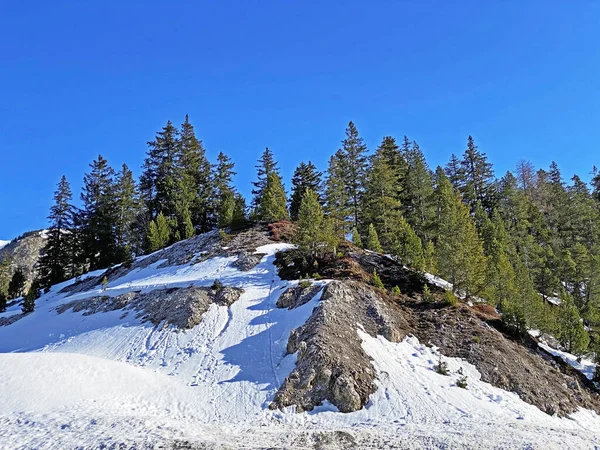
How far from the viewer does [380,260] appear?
28797mm

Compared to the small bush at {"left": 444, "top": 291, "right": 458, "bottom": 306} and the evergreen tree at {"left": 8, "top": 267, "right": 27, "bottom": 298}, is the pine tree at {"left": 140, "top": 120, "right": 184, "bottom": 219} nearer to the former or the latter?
the evergreen tree at {"left": 8, "top": 267, "right": 27, "bottom": 298}

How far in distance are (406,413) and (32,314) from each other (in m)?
25.8

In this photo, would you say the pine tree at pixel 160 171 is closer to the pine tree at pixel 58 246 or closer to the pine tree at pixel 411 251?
the pine tree at pixel 58 246

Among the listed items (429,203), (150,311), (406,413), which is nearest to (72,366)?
(150,311)

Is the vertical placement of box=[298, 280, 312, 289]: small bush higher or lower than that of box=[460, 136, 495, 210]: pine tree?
lower

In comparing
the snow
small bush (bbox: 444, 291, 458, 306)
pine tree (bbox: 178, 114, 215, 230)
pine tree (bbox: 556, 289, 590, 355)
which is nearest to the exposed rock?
small bush (bbox: 444, 291, 458, 306)

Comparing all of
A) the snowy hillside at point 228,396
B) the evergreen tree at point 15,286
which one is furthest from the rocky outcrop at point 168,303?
the evergreen tree at point 15,286

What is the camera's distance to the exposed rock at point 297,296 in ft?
68.3

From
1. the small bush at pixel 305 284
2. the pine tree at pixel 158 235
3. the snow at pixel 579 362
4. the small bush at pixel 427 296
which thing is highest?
the pine tree at pixel 158 235

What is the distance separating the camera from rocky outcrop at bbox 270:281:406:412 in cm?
1438

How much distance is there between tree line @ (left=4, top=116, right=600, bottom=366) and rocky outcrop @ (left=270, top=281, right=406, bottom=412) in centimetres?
665

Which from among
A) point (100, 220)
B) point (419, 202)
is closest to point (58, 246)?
point (100, 220)

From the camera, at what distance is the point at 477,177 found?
2296 inches

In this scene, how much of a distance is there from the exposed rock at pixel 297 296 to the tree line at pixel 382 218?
498cm
